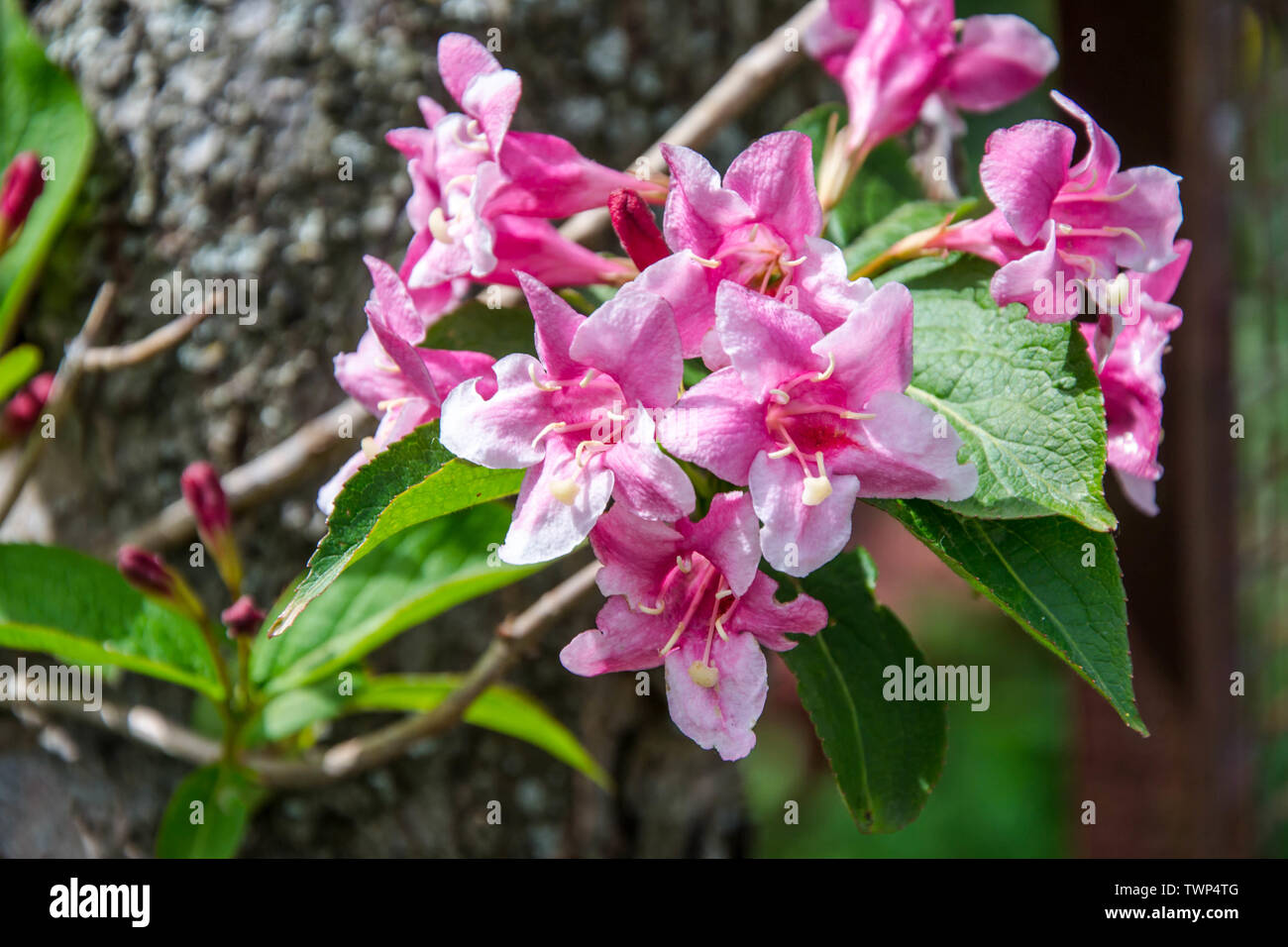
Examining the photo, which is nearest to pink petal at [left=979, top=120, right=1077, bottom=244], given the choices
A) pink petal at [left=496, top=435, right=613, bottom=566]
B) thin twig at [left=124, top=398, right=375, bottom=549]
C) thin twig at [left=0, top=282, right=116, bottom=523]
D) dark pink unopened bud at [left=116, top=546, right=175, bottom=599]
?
pink petal at [left=496, top=435, right=613, bottom=566]

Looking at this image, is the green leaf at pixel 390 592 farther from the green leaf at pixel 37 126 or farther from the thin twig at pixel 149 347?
the green leaf at pixel 37 126

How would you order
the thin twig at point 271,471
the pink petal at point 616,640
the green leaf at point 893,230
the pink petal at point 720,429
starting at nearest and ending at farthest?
the pink petal at point 720,429 < the pink petal at point 616,640 < the green leaf at point 893,230 < the thin twig at point 271,471

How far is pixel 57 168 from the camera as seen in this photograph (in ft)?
3.98

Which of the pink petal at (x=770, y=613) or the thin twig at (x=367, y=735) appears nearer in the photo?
the pink petal at (x=770, y=613)

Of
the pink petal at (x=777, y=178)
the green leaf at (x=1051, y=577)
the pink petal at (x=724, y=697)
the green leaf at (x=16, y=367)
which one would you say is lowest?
the green leaf at (x=16, y=367)

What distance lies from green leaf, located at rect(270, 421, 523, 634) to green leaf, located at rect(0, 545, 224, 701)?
1.47 feet

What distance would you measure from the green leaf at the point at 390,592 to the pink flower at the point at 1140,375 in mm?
529

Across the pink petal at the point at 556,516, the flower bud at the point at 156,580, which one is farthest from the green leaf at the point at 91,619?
the pink petal at the point at 556,516

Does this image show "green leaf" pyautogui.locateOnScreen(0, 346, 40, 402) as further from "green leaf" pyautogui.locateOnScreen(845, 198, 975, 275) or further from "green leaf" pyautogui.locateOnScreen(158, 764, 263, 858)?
"green leaf" pyautogui.locateOnScreen(845, 198, 975, 275)

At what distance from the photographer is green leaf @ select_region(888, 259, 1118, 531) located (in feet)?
2.16

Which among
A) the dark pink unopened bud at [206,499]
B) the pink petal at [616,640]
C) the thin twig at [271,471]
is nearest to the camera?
the pink petal at [616,640]

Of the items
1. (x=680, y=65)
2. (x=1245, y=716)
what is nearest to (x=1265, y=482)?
(x=1245, y=716)

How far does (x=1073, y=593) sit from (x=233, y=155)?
1.03 metres

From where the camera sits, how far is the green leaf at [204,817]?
1.09 metres
